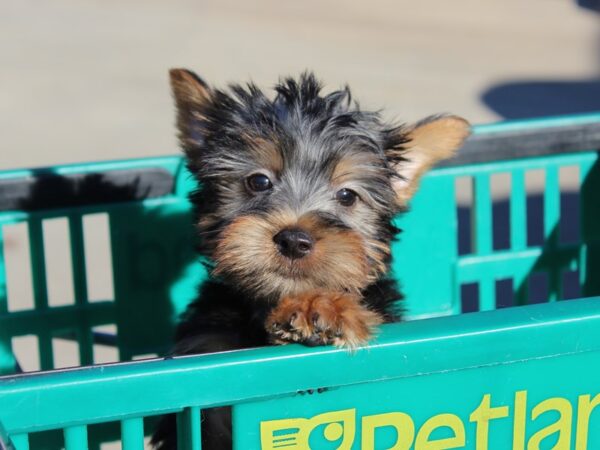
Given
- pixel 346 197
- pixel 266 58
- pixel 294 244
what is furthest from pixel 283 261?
pixel 266 58

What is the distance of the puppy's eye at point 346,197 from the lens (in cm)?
341

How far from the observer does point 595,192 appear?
4395mm

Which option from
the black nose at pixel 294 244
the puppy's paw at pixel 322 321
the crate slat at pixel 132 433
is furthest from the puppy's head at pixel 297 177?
the crate slat at pixel 132 433

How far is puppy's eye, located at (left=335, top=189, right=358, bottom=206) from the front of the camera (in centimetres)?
341

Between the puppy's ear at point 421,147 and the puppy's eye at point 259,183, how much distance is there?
47 cm

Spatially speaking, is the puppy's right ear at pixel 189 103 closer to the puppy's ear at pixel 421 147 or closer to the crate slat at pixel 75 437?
the puppy's ear at pixel 421 147

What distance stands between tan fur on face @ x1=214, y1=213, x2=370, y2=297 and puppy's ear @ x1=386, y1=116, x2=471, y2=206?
633mm

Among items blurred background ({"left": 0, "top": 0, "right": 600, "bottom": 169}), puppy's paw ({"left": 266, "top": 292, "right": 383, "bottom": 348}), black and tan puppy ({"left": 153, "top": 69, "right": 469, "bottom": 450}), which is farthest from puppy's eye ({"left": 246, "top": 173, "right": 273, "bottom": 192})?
blurred background ({"left": 0, "top": 0, "right": 600, "bottom": 169})

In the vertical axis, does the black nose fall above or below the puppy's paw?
above

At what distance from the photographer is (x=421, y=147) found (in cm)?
362

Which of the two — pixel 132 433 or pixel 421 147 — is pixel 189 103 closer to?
pixel 421 147

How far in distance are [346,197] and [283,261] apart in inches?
20.1

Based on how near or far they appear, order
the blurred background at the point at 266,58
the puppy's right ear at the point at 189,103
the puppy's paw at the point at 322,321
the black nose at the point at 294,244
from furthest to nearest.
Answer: the blurred background at the point at 266,58 < the puppy's right ear at the point at 189,103 < the black nose at the point at 294,244 < the puppy's paw at the point at 322,321

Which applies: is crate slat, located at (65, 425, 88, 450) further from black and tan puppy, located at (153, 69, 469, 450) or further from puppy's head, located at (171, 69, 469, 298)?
puppy's head, located at (171, 69, 469, 298)
